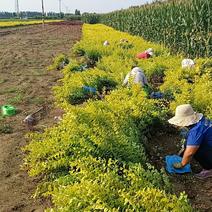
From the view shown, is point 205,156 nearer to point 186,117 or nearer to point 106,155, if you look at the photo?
point 186,117

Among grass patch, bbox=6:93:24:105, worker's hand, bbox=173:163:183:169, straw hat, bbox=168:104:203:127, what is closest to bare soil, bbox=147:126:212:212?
worker's hand, bbox=173:163:183:169

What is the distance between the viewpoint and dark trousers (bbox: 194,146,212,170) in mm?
5613

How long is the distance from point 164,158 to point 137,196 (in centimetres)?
248

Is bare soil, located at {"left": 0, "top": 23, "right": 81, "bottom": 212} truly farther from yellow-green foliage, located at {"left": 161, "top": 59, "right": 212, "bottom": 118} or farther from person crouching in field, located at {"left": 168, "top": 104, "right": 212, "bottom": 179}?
yellow-green foliage, located at {"left": 161, "top": 59, "right": 212, "bottom": 118}

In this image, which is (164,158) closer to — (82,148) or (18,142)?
(82,148)

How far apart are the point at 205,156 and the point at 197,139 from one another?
0.37m

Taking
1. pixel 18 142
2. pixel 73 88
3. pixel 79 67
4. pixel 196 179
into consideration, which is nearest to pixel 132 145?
pixel 196 179

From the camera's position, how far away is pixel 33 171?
18.2 ft

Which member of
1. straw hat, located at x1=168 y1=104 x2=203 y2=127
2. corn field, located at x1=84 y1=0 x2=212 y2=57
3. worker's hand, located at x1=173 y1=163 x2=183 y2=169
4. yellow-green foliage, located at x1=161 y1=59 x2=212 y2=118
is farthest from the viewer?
corn field, located at x1=84 y1=0 x2=212 y2=57

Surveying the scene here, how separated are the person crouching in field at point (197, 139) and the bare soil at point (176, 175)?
16 cm

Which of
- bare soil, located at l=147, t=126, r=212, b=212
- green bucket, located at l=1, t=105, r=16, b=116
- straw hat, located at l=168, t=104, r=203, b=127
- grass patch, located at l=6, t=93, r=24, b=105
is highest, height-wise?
straw hat, located at l=168, t=104, r=203, b=127

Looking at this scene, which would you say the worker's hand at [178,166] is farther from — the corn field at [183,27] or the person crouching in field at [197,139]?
the corn field at [183,27]

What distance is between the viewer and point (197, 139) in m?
5.47

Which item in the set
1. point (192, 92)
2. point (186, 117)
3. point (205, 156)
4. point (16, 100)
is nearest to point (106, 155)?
point (186, 117)
